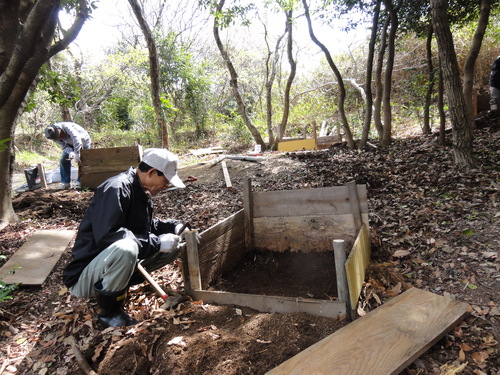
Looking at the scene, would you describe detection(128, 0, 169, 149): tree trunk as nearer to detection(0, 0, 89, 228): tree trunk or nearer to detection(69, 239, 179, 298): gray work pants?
detection(0, 0, 89, 228): tree trunk

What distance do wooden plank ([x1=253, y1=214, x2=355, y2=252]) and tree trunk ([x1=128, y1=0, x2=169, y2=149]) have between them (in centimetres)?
670

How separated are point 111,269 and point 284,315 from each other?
3.98ft

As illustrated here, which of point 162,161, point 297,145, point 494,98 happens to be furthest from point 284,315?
point 297,145

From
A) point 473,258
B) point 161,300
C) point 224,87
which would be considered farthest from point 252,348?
point 224,87

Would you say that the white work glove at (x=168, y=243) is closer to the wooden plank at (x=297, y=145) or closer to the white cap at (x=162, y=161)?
the white cap at (x=162, y=161)

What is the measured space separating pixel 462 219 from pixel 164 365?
3.24 metres

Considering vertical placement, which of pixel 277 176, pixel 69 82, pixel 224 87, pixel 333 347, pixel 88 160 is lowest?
pixel 333 347

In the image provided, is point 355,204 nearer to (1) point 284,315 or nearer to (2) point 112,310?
(1) point 284,315

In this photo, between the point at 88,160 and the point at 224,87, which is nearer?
the point at 88,160

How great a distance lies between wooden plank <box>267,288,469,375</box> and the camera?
1693 millimetres

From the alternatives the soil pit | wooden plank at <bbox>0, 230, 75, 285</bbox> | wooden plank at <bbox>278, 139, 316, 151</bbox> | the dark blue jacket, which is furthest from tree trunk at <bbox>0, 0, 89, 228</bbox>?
wooden plank at <bbox>278, 139, 316, 151</bbox>

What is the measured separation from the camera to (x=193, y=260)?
2.43 m

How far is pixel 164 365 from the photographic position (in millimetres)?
1790

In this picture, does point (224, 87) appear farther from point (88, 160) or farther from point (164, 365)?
point (164, 365)
